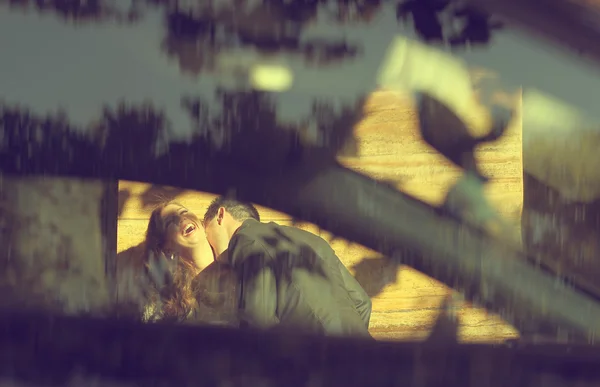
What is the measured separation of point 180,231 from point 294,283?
23 centimetres

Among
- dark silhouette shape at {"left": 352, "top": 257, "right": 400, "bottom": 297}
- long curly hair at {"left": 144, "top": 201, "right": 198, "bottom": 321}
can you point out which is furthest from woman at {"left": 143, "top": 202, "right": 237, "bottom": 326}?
dark silhouette shape at {"left": 352, "top": 257, "right": 400, "bottom": 297}

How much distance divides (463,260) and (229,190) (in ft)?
1.56

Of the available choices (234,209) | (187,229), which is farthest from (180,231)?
(234,209)

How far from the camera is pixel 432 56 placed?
146 cm

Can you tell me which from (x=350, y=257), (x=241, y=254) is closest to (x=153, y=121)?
(x=241, y=254)

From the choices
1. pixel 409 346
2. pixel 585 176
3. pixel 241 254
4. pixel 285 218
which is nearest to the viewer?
pixel 409 346

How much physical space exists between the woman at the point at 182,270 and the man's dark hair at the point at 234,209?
3cm

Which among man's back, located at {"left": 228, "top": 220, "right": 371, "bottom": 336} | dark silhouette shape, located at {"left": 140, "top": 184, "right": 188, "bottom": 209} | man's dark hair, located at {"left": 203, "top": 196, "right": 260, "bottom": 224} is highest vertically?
dark silhouette shape, located at {"left": 140, "top": 184, "right": 188, "bottom": 209}

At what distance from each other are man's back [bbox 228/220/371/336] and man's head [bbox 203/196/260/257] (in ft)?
0.05

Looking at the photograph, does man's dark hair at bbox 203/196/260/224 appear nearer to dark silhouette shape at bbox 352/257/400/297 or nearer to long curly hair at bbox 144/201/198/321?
long curly hair at bbox 144/201/198/321

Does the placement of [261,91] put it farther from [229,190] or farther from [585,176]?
[585,176]

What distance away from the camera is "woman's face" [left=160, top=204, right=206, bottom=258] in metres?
1.28

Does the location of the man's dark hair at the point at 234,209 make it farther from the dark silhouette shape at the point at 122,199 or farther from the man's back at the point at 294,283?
the dark silhouette shape at the point at 122,199

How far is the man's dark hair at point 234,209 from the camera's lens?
1.32m
